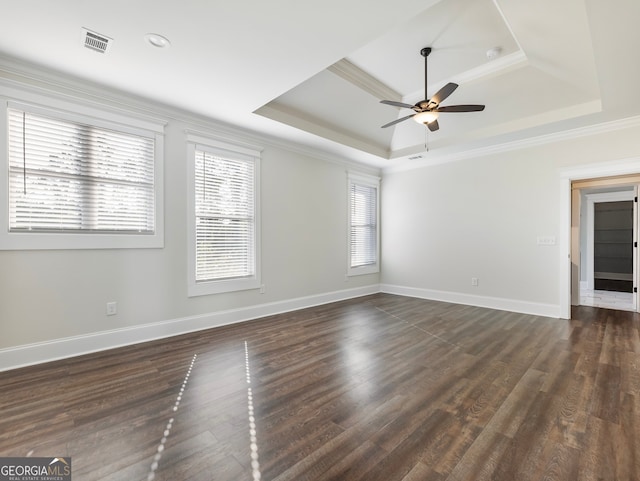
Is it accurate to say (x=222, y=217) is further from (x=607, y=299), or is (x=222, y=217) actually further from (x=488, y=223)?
(x=607, y=299)

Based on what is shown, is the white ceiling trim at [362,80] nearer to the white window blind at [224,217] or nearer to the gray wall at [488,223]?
the white window blind at [224,217]

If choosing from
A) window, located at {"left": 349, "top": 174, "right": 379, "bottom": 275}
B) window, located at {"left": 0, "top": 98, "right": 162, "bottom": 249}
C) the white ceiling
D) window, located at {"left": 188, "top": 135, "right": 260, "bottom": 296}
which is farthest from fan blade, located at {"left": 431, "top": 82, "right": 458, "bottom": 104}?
window, located at {"left": 0, "top": 98, "right": 162, "bottom": 249}

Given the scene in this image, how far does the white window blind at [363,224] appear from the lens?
6.37 meters

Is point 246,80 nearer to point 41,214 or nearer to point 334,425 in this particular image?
point 41,214

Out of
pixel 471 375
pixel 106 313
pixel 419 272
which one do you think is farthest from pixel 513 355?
pixel 106 313

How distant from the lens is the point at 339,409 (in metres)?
2.13

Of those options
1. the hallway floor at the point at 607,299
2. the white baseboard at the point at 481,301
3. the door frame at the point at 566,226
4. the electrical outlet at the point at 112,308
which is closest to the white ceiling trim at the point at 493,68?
the door frame at the point at 566,226

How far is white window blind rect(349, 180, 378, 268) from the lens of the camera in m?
6.37

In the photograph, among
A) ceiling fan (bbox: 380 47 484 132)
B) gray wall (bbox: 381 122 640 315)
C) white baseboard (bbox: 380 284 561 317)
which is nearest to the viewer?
ceiling fan (bbox: 380 47 484 132)

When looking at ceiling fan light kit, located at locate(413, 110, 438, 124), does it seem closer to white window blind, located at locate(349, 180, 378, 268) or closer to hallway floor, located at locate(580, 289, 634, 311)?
white window blind, located at locate(349, 180, 378, 268)

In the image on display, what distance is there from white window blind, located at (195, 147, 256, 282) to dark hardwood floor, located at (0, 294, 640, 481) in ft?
3.46

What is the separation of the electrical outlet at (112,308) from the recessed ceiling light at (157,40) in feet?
9.03

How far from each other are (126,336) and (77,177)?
1875mm

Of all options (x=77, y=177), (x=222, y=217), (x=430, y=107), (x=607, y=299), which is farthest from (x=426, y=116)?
(x=607, y=299)
